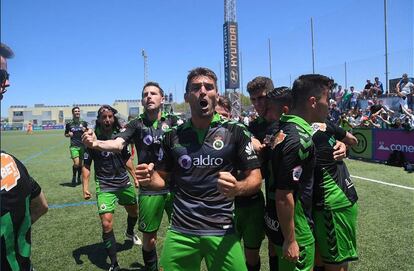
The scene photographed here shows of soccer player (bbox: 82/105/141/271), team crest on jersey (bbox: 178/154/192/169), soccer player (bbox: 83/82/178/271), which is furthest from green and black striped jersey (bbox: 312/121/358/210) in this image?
soccer player (bbox: 82/105/141/271)

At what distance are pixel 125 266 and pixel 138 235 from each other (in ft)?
5.02

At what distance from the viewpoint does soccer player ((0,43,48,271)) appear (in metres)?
1.75

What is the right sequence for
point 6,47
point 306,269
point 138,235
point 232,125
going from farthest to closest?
1. point 138,235
2. point 232,125
3. point 306,269
4. point 6,47

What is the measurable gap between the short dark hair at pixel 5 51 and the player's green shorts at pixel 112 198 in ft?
12.5

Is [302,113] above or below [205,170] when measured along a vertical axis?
above

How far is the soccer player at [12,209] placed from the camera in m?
1.75

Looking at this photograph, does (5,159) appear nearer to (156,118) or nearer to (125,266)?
(156,118)

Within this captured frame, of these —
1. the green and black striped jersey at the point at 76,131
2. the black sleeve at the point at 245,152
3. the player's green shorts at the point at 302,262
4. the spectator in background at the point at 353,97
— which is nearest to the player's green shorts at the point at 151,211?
the black sleeve at the point at 245,152

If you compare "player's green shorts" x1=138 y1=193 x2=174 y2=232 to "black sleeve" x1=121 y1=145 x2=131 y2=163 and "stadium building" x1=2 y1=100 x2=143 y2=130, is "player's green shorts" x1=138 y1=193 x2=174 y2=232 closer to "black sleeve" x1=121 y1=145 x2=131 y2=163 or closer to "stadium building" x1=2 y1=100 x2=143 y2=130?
"black sleeve" x1=121 y1=145 x2=131 y2=163

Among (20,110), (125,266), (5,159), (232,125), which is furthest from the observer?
(20,110)

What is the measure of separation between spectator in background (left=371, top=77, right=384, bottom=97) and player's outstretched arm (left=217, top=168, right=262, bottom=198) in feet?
67.7

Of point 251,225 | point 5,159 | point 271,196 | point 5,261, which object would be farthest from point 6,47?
point 251,225

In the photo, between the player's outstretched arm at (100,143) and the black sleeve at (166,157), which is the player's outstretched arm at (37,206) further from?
the player's outstretched arm at (100,143)

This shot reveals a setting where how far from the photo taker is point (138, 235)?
6.73m
